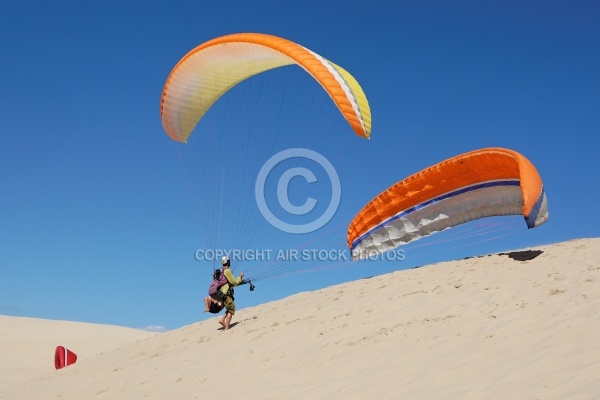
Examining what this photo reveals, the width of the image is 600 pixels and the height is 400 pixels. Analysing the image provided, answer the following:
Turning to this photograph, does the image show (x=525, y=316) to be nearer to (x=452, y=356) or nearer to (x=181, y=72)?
(x=452, y=356)

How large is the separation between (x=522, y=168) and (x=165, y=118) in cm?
785

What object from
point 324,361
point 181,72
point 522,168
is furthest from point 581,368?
point 181,72

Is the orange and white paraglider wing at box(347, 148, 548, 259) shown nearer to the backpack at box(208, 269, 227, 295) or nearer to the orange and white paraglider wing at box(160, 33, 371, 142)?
the orange and white paraglider wing at box(160, 33, 371, 142)

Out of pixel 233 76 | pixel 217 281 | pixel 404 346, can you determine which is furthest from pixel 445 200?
pixel 404 346

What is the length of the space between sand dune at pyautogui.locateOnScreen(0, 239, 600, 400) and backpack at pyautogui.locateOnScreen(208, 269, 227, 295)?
0.95 meters

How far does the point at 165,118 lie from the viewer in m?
13.1

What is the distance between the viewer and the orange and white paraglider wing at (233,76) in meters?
9.80

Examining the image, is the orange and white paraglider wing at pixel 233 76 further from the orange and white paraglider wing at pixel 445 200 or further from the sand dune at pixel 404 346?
the sand dune at pixel 404 346

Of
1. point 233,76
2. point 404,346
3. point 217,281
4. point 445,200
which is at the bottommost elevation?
point 404,346

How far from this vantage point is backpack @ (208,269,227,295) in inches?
439

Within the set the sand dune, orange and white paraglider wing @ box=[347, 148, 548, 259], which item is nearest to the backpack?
the sand dune

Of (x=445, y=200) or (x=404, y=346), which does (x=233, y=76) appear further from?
(x=404, y=346)

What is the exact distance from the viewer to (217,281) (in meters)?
11.2

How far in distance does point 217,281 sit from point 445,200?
5143 millimetres
